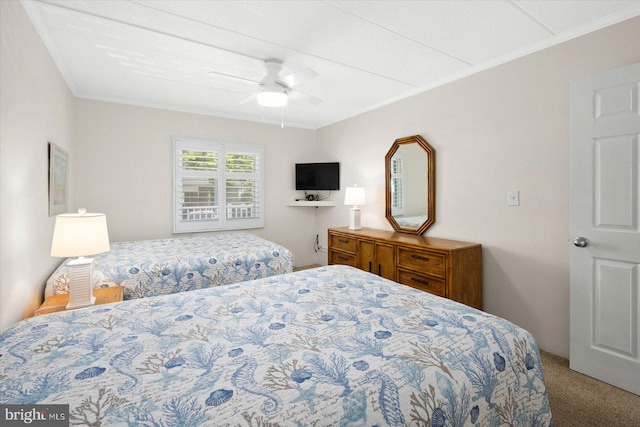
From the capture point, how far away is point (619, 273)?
199 cm

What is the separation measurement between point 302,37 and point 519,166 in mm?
2060

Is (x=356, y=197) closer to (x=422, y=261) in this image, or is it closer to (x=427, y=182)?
(x=427, y=182)

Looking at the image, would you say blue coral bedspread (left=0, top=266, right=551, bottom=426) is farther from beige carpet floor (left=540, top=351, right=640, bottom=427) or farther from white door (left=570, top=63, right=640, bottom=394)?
white door (left=570, top=63, right=640, bottom=394)

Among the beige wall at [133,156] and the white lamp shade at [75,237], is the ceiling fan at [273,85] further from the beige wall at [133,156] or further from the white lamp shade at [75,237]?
the beige wall at [133,156]

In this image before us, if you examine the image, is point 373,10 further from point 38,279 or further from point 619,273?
point 38,279

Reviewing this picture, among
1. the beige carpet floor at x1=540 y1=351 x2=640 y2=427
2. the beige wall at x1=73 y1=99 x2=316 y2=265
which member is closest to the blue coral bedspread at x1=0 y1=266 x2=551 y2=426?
the beige carpet floor at x1=540 y1=351 x2=640 y2=427

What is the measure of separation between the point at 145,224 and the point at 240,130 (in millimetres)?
1876

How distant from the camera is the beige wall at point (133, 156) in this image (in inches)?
145

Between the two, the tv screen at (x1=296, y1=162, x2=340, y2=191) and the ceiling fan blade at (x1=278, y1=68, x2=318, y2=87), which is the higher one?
the ceiling fan blade at (x1=278, y1=68, x2=318, y2=87)

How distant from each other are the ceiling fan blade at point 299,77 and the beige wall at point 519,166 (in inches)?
59.6

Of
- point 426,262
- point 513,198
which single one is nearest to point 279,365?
point 426,262

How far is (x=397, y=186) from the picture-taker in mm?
3727

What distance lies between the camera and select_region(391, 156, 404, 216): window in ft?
12.0

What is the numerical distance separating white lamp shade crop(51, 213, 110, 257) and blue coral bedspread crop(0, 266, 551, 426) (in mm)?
612
